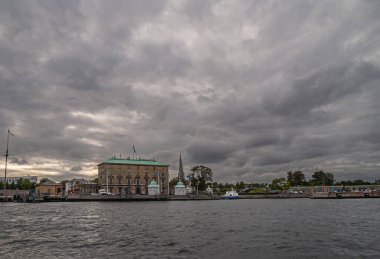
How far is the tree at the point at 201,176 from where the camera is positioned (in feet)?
590

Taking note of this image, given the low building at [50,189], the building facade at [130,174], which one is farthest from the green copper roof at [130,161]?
the low building at [50,189]

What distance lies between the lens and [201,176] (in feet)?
594

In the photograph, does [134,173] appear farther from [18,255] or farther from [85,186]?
[18,255]

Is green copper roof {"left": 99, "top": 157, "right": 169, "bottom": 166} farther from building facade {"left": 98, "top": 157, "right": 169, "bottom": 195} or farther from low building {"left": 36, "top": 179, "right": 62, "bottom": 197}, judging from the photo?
low building {"left": 36, "top": 179, "right": 62, "bottom": 197}

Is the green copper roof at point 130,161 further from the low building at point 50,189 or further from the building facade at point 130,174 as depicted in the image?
the low building at point 50,189

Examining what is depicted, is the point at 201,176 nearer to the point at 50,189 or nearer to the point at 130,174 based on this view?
the point at 130,174

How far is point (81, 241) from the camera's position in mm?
29359

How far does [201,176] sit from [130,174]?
3586cm

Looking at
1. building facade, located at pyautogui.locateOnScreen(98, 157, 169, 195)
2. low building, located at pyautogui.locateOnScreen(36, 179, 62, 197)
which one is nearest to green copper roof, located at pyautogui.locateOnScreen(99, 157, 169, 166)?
building facade, located at pyautogui.locateOnScreen(98, 157, 169, 195)

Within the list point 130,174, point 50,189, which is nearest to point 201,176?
point 130,174

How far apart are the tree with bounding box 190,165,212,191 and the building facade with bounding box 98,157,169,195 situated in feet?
43.5

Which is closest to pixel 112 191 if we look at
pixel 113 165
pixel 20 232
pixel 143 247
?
pixel 113 165

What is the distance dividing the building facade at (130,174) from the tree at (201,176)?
13255mm

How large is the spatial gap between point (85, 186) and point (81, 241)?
142 meters
